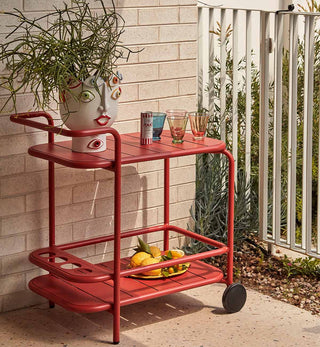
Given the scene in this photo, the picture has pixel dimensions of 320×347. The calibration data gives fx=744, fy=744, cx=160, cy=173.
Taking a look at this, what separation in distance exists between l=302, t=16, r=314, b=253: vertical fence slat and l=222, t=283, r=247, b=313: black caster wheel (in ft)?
1.97

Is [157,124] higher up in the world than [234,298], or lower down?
higher up

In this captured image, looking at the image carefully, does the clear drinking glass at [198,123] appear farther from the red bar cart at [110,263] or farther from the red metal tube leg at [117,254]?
the red metal tube leg at [117,254]

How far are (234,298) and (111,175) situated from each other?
0.86 m

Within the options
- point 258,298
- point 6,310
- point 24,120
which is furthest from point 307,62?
point 6,310

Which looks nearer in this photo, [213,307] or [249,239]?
[213,307]

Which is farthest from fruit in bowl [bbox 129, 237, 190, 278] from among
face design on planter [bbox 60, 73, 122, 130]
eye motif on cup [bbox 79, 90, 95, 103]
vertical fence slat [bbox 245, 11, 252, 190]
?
vertical fence slat [bbox 245, 11, 252, 190]

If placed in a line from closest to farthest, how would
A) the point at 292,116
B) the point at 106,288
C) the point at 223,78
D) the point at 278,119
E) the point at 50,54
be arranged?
1. the point at 50,54
2. the point at 106,288
3. the point at 292,116
4. the point at 278,119
5. the point at 223,78

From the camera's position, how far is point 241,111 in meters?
4.64

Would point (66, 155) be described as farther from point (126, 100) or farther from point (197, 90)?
point (197, 90)

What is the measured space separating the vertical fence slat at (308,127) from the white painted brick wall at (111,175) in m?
0.59

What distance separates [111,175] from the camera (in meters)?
3.70

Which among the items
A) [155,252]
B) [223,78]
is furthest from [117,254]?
[223,78]

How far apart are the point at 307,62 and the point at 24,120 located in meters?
1.49

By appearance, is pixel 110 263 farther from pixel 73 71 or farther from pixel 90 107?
pixel 73 71
